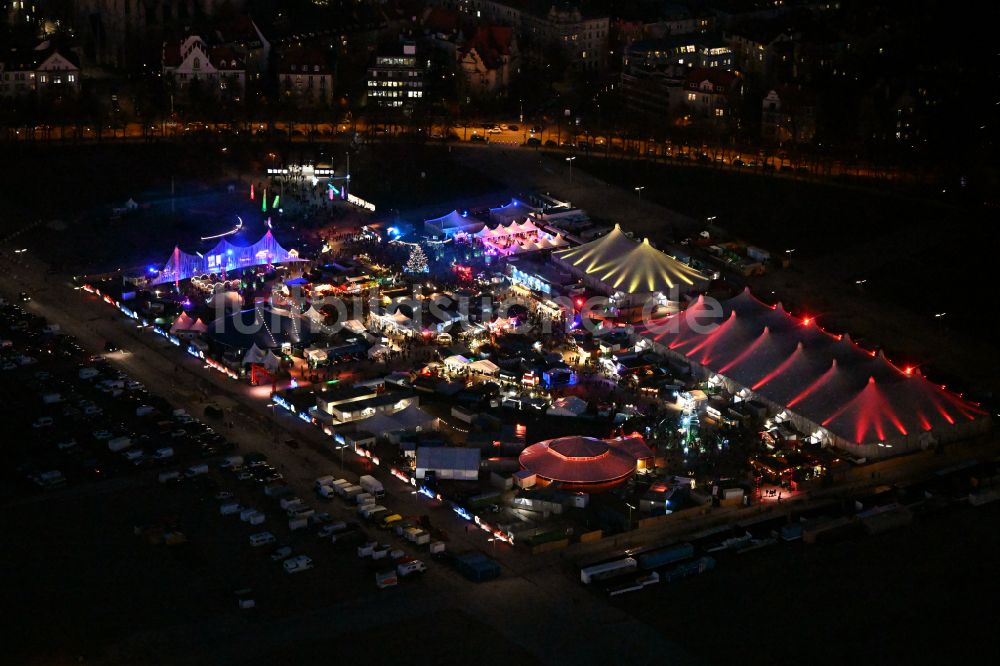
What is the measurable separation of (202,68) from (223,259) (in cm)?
1420

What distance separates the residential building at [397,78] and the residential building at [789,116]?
10325 mm

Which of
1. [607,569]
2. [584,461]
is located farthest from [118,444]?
[607,569]

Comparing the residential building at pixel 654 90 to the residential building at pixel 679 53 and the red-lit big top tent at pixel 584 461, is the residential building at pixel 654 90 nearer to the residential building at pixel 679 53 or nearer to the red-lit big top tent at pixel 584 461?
the residential building at pixel 679 53

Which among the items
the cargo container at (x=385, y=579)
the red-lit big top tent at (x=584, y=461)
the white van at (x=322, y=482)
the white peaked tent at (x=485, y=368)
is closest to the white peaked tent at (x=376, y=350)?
the white peaked tent at (x=485, y=368)

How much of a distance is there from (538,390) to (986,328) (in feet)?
32.7

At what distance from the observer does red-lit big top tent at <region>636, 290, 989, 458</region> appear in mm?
30797

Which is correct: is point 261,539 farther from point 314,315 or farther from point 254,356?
point 314,315

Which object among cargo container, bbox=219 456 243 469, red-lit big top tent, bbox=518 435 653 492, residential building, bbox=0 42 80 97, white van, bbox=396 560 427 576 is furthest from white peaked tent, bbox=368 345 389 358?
residential building, bbox=0 42 80 97

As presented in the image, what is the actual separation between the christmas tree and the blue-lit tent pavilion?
8.52 ft

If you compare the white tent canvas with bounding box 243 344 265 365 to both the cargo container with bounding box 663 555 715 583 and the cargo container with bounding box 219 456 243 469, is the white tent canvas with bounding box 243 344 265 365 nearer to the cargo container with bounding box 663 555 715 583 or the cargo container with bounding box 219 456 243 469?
the cargo container with bounding box 219 456 243 469

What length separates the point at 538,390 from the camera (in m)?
33.5

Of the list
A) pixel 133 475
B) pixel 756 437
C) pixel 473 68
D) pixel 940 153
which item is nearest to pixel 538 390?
pixel 756 437

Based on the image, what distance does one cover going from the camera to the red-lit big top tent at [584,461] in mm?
29312

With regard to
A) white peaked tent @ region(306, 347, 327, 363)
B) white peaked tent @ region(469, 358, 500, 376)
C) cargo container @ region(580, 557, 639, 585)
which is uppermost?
white peaked tent @ region(469, 358, 500, 376)
